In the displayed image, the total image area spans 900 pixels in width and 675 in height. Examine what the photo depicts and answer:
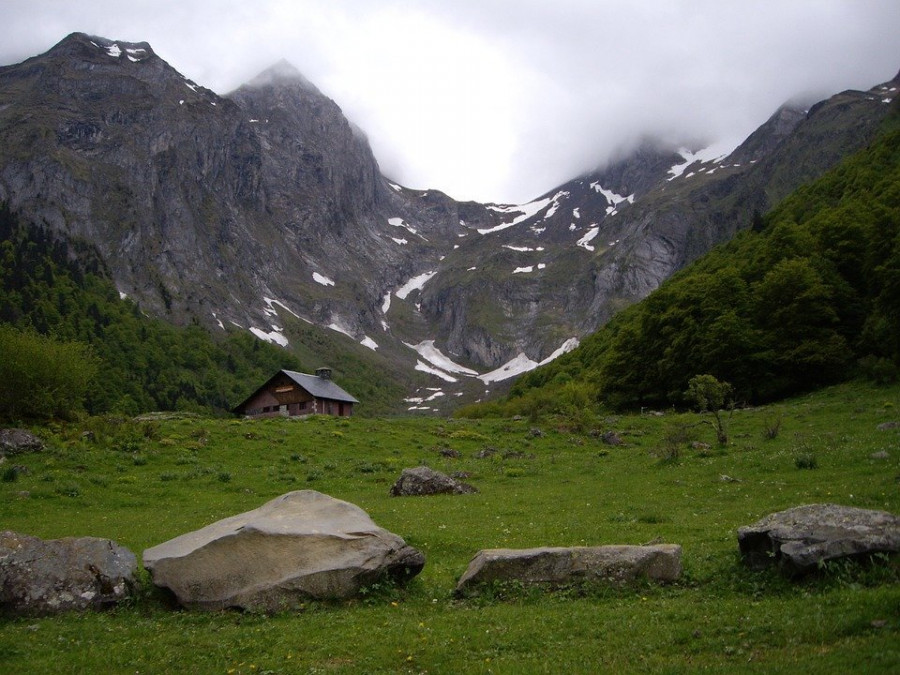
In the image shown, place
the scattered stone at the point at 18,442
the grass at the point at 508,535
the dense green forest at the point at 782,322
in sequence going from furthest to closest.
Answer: the dense green forest at the point at 782,322 < the scattered stone at the point at 18,442 < the grass at the point at 508,535

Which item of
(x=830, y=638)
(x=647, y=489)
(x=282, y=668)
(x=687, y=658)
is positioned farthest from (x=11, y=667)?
(x=647, y=489)

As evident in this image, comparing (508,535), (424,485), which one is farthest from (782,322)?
(508,535)

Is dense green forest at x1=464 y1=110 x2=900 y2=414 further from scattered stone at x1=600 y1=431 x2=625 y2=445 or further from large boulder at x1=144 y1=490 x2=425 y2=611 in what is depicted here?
large boulder at x1=144 y1=490 x2=425 y2=611

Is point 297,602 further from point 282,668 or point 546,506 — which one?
point 546,506

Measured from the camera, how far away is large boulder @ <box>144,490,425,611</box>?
1358cm

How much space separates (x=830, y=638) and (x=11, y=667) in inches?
529

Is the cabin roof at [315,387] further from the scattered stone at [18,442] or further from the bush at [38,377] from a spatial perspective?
the scattered stone at [18,442]

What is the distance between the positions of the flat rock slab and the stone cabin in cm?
7344

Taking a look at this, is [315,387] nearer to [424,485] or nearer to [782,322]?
[782,322]

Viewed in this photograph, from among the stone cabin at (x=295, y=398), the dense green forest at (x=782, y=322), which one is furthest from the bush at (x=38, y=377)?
the dense green forest at (x=782, y=322)

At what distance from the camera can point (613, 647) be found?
9961mm

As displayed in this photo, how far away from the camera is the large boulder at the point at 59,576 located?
13.5 m

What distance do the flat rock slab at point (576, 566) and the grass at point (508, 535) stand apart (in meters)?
0.38

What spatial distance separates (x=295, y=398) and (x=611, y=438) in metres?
54.9
